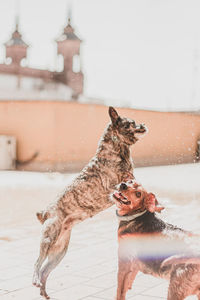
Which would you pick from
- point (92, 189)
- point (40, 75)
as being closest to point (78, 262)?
point (92, 189)

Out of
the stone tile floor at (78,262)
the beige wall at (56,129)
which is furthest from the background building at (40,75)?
the stone tile floor at (78,262)

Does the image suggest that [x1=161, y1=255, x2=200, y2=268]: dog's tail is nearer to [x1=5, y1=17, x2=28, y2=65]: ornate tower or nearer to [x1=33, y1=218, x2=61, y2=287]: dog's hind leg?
[x1=33, y1=218, x2=61, y2=287]: dog's hind leg

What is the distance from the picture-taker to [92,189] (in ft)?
12.8

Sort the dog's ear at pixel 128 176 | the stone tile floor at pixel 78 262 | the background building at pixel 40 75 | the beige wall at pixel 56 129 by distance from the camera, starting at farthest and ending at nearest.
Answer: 1. the background building at pixel 40 75
2. the beige wall at pixel 56 129
3. the stone tile floor at pixel 78 262
4. the dog's ear at pixel 128 176

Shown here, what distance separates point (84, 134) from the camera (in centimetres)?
2234

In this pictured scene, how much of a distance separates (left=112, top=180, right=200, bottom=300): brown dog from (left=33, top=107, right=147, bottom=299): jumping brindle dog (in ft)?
1.42

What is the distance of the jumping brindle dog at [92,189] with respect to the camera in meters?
3.90

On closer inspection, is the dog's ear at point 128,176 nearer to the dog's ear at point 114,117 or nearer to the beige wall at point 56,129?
the dog's ear at point 114,117

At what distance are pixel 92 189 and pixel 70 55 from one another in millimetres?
49545

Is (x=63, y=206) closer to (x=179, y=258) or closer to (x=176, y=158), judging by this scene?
(x=179, y=258)

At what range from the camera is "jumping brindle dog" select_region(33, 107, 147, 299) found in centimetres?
390

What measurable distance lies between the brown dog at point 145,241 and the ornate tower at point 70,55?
153ft

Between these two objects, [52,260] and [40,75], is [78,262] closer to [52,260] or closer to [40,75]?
[52,260]

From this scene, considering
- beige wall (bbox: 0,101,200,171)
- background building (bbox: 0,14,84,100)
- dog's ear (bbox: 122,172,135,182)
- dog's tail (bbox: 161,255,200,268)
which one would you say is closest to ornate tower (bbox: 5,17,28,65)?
background building (bbox: 0,14,84,100)
